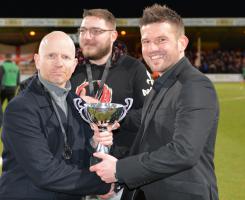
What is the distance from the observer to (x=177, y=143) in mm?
2230

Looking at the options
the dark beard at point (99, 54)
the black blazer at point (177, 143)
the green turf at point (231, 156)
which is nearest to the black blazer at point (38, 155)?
the black blazer at point (177, 143)

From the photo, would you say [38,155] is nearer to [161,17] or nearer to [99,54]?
[161,17]

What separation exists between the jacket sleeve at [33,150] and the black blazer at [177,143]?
302mm

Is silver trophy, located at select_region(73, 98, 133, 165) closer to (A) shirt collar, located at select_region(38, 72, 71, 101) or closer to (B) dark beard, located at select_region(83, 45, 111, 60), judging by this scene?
(A) shirt collar, located at select_region(38, 72, 71, 101)

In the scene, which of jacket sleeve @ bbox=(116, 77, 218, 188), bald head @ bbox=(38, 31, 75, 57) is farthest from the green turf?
bald head @ bbox=(38, 31, 75, 57)

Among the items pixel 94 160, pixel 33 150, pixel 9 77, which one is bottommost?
pixel 9 77

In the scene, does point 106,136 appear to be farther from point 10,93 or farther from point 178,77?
point 10,93

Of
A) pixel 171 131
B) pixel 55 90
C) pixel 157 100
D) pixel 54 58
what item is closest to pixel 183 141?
pixel 171 131

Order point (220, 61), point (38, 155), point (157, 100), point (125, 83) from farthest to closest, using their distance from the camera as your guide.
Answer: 1. point (220, 61)
2. point (125, 83)
3. point (157, 100)
4. point (38, 155)

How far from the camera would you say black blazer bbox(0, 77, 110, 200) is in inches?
92.8

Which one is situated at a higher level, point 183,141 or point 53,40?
point 53,40

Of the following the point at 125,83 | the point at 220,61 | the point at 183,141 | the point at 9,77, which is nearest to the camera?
the point at 183,141

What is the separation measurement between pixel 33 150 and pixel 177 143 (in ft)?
2.40

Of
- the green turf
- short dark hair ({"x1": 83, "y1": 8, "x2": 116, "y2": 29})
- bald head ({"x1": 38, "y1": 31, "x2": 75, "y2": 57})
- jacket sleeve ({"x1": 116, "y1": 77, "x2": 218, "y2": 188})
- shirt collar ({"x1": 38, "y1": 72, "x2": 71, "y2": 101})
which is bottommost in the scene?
the green turf
